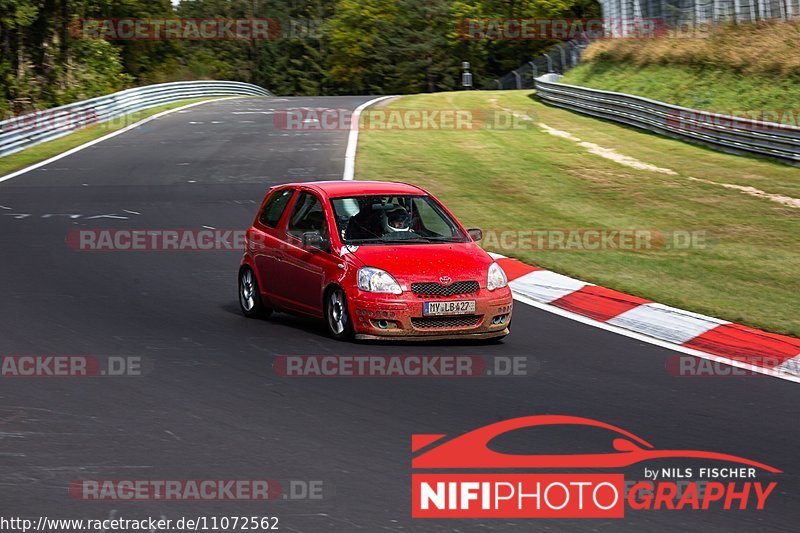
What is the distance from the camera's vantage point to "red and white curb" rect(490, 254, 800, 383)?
34.7ft

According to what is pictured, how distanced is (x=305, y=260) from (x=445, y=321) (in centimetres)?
169

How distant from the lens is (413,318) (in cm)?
1088

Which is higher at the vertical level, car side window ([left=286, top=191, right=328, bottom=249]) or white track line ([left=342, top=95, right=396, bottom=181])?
car side window ([left=286, top=191, right=328, bottom=249])

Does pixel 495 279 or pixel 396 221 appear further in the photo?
pixel 396 221

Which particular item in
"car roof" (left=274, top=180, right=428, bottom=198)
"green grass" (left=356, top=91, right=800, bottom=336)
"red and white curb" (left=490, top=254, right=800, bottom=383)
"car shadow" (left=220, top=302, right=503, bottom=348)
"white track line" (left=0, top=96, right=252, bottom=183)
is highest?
"car roof" (left=274, top=180, right=428, bottom=198)

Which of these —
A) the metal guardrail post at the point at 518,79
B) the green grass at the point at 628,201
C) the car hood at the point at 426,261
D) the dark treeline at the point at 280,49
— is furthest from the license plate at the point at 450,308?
the metal guardrail post at the point at 518,79

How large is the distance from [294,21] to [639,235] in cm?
13005

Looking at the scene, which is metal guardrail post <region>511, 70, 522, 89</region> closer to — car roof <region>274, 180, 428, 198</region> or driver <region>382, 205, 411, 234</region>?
car roof <region>274, 180, 428, 198</region>

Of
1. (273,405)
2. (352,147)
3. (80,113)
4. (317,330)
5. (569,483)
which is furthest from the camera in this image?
(80,113)

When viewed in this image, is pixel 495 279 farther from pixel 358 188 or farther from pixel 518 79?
pixel 518 79

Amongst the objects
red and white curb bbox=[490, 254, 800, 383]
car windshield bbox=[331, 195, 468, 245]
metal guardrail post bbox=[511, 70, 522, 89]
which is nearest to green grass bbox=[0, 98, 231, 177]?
red and white curb bbox=[490, 254, 800, 383]

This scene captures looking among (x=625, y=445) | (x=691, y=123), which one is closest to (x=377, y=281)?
(x=625, y=445)

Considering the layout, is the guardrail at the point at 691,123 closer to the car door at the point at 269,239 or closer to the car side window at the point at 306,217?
the car door at the point at 269,239

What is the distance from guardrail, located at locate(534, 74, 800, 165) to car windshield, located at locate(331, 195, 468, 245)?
651 inches
